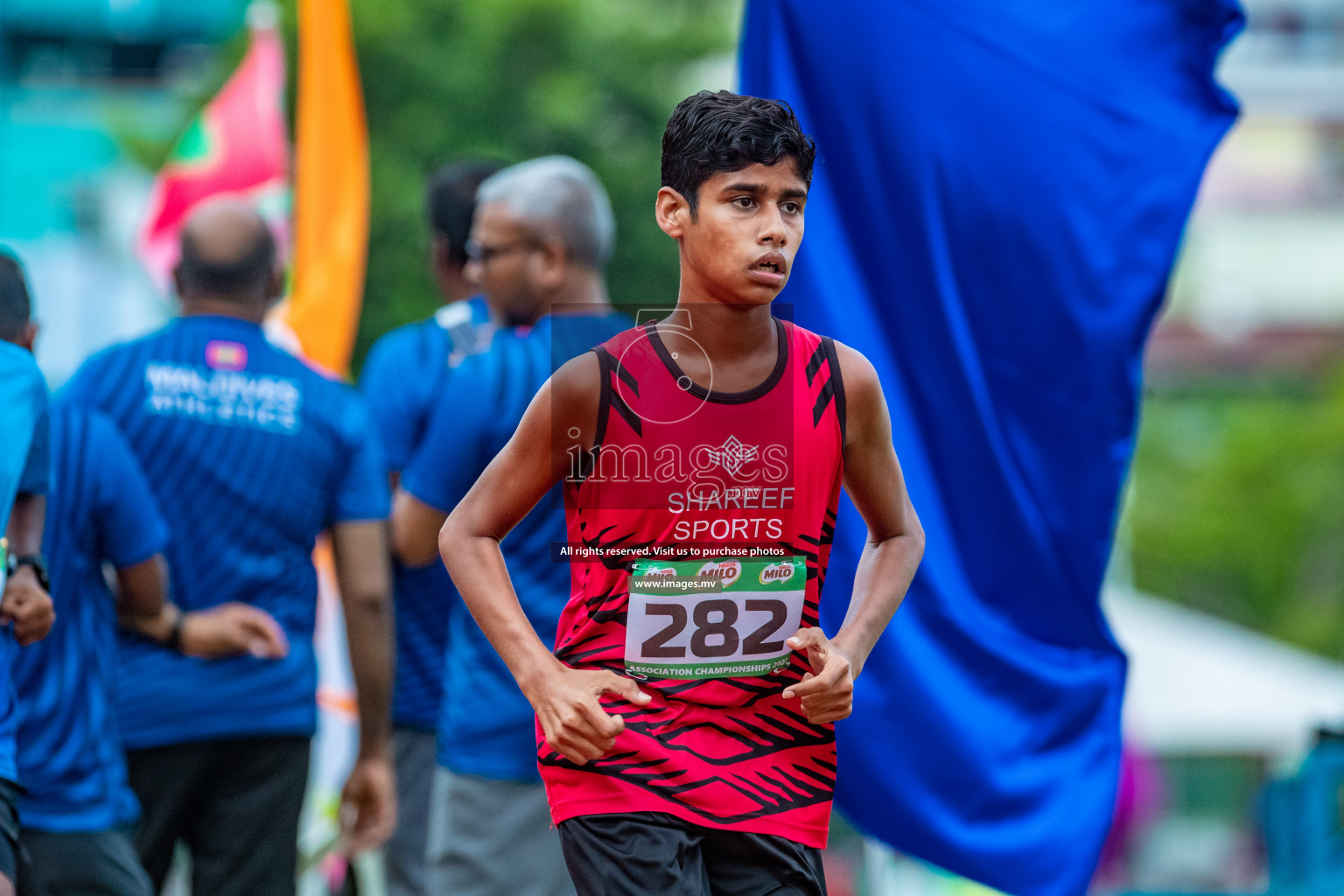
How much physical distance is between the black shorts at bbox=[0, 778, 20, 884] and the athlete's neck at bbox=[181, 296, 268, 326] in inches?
61.2

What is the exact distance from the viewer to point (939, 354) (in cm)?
420

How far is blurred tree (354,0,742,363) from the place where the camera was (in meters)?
16.7

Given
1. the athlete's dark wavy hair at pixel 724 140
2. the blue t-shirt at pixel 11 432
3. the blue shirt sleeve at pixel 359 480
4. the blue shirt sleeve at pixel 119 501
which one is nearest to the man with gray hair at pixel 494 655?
the blue shirt sleeve at pixel 359 480

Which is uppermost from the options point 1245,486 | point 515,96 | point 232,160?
point 515,96

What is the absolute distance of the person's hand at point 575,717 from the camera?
2531 mm

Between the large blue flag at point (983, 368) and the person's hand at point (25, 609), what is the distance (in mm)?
1761

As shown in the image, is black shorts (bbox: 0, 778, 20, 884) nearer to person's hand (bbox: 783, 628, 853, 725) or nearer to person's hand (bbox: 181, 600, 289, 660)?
person's hand (bbox: 181, 600, 289, 660)

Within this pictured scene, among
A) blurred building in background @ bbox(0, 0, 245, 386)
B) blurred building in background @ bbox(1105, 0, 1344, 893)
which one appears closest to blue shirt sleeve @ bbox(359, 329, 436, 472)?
blurred building in background @ bbox(1105, 0, 1344, 893)

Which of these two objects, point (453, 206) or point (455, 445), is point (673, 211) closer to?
point (455, 445)

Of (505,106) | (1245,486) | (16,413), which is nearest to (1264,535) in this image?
(1245,486)

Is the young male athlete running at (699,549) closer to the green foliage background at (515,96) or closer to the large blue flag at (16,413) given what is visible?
the large blue flag at (16,413)

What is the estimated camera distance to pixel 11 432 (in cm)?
306

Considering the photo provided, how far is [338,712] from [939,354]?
357 centimetres

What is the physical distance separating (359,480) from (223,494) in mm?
393
